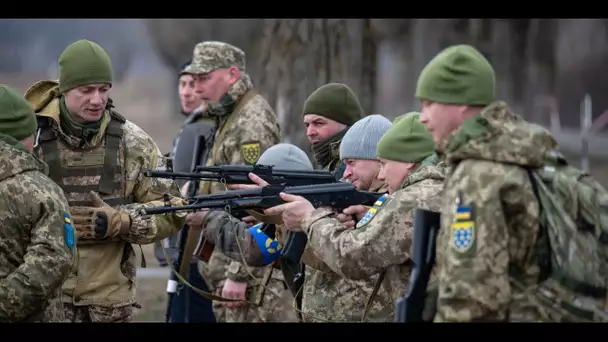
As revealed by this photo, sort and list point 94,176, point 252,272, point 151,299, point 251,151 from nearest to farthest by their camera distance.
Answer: point 94,176
point 252,272
point 251,151
point 151,299

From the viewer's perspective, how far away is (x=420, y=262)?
5941mm

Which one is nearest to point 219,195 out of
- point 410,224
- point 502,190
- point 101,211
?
point 101,211

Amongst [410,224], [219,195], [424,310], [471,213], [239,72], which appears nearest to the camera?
[471,213]

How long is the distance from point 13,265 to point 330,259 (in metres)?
1.46

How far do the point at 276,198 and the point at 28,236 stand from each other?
1289mm

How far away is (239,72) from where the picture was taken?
33.8ft

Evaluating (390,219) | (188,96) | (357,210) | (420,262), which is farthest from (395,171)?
(188,96)

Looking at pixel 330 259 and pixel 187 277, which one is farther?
pixel 187 277

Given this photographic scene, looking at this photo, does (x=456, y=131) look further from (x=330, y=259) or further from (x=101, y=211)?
(x=101, y=211)

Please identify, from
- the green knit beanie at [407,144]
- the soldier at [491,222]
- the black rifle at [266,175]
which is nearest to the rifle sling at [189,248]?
the black rifle at [266,175]

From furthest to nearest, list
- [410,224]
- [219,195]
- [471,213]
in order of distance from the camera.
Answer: [219,195]
[410,224]
[471,213]

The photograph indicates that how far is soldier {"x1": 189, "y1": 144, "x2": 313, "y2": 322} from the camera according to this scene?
26.5ft

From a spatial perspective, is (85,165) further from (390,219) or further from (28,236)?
(390,219)

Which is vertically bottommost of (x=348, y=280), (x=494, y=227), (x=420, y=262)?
(x=348, y=280)
